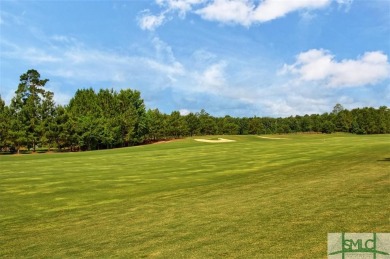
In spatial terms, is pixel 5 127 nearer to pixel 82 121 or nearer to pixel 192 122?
pixel 82 121

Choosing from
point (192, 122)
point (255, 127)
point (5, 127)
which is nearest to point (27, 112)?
point (5, 127)

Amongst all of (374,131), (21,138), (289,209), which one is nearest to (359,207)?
(289,209)

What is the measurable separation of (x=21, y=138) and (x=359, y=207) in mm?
82000

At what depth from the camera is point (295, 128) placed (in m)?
189

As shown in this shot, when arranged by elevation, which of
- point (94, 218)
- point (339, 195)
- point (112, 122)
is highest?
point (112, 122)

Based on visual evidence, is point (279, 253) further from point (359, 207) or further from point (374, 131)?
point (374, 131)
